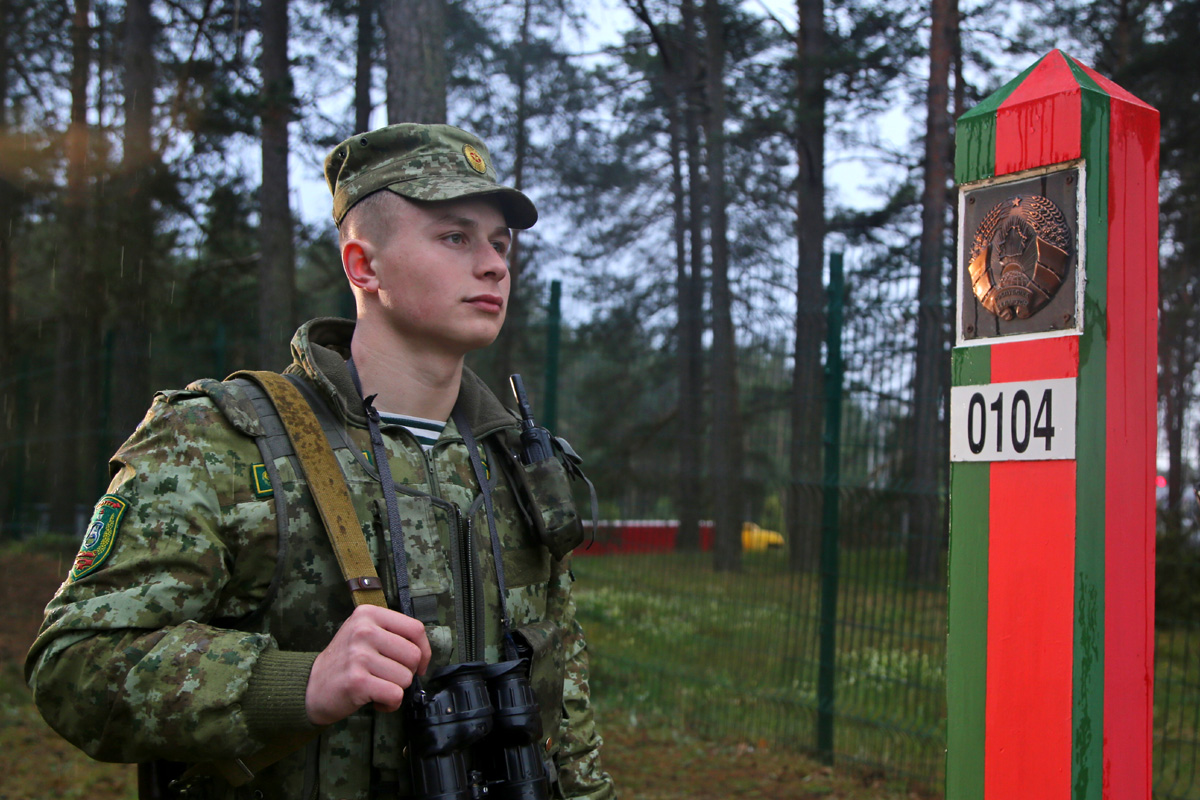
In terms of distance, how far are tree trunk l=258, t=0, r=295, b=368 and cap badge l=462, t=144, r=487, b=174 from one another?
6.25m

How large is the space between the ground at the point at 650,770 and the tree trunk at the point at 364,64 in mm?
9585

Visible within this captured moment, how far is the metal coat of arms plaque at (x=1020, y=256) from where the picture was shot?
6.72 feet

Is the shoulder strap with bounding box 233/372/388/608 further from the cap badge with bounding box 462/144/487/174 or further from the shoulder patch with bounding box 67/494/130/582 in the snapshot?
the cap badge with bounding box 462/144/487/174

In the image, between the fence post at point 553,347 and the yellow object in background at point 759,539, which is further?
the fence post at point 553,347

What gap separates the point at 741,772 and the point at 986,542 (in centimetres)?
381

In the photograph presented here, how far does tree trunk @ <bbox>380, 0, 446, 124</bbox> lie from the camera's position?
6.10m

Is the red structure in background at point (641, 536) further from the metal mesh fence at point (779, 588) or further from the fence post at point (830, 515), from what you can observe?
the fence post at point (830, 515)

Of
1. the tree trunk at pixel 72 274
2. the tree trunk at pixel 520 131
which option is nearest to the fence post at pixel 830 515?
the tree trunk at pixel 72 274

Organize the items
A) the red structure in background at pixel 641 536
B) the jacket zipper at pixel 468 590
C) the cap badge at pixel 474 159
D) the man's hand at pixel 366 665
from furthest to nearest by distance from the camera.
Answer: the red structure in background at pixel 641 536
the cap badge at pixel 474 159
the jacket zipper at pixel 468 590
the man's hand at pixel 366 665

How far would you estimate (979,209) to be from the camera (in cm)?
223

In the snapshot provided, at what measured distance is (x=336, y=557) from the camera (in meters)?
1.95

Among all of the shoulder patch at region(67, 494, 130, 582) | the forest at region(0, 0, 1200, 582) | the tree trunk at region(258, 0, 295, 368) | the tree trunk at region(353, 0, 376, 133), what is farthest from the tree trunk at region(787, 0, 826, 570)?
the tree trunk at region(353, 0, 376, 133)

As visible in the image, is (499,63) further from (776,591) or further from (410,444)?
(410,444)

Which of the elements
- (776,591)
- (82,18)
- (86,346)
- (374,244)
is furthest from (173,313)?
(374,244)
